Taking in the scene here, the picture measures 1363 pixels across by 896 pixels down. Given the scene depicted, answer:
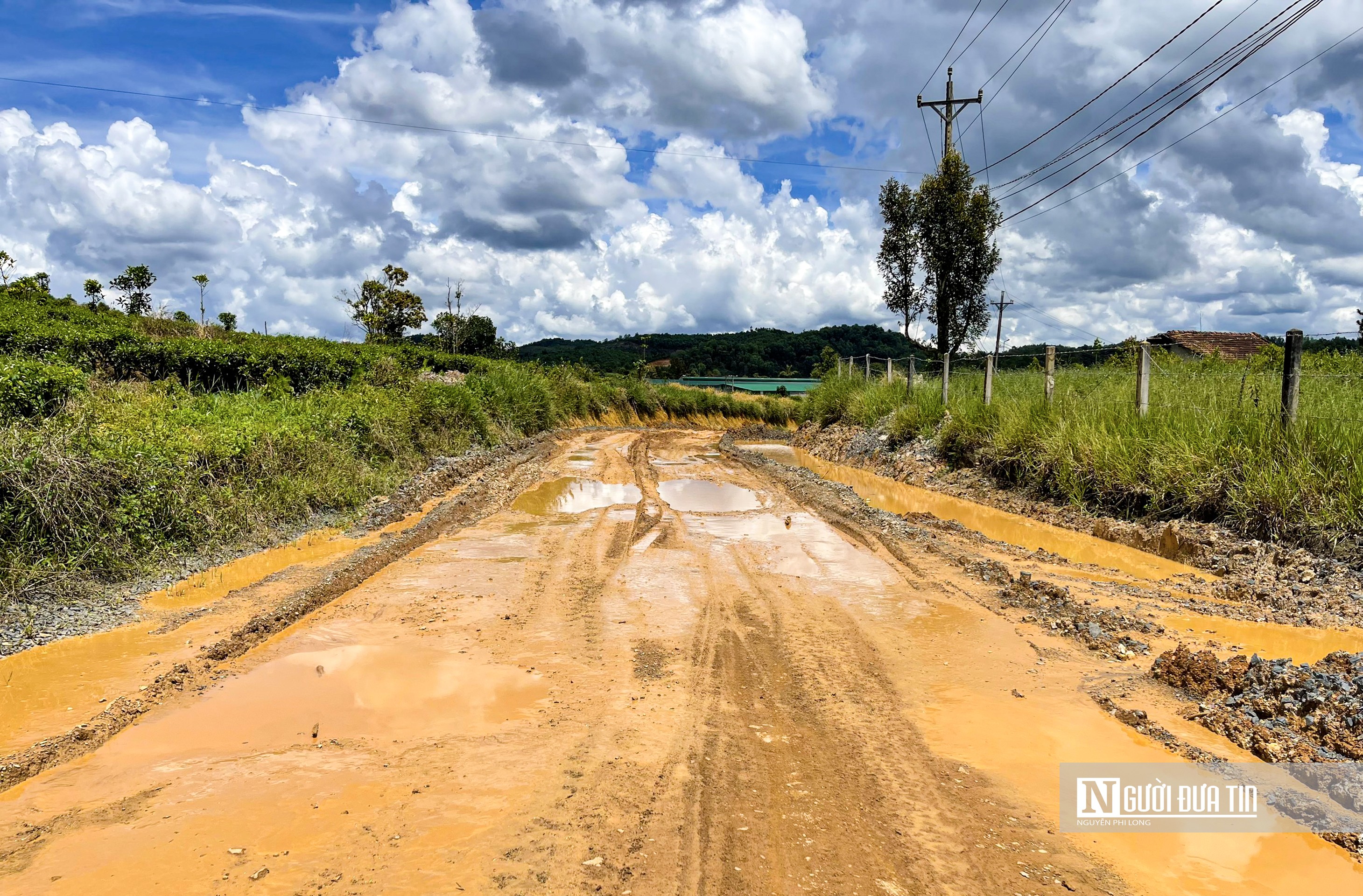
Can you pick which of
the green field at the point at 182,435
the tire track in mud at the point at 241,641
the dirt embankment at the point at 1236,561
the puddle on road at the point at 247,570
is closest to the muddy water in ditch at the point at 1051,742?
the dirt embankment at the point at 1236,561

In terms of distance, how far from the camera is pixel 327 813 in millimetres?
3393

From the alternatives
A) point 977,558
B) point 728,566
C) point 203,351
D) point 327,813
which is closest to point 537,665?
point 327,813

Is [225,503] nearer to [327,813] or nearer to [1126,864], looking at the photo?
[327,813]

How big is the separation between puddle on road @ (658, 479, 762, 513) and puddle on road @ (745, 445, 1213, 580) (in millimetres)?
2131

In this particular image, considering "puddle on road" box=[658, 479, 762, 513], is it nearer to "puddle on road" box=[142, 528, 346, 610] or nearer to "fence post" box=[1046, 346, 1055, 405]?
"puddle on road" box=[142, 528, 346, 610]

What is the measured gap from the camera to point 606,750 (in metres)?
3.99

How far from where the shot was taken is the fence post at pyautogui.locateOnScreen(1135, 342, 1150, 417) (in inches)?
443

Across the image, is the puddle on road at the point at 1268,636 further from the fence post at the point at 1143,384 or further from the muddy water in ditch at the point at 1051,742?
the fence post at the point at 1143,384

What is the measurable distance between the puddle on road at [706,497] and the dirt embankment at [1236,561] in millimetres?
3852

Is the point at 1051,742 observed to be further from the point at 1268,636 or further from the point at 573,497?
the point at 573,497

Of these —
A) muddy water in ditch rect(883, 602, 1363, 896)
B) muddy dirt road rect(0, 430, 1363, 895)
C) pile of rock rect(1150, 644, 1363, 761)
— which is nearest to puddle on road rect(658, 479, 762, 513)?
muddy dirt road rect(0, 430, 1363, 895)

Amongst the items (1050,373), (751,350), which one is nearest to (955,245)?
(1050,373)

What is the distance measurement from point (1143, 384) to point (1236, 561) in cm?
416
